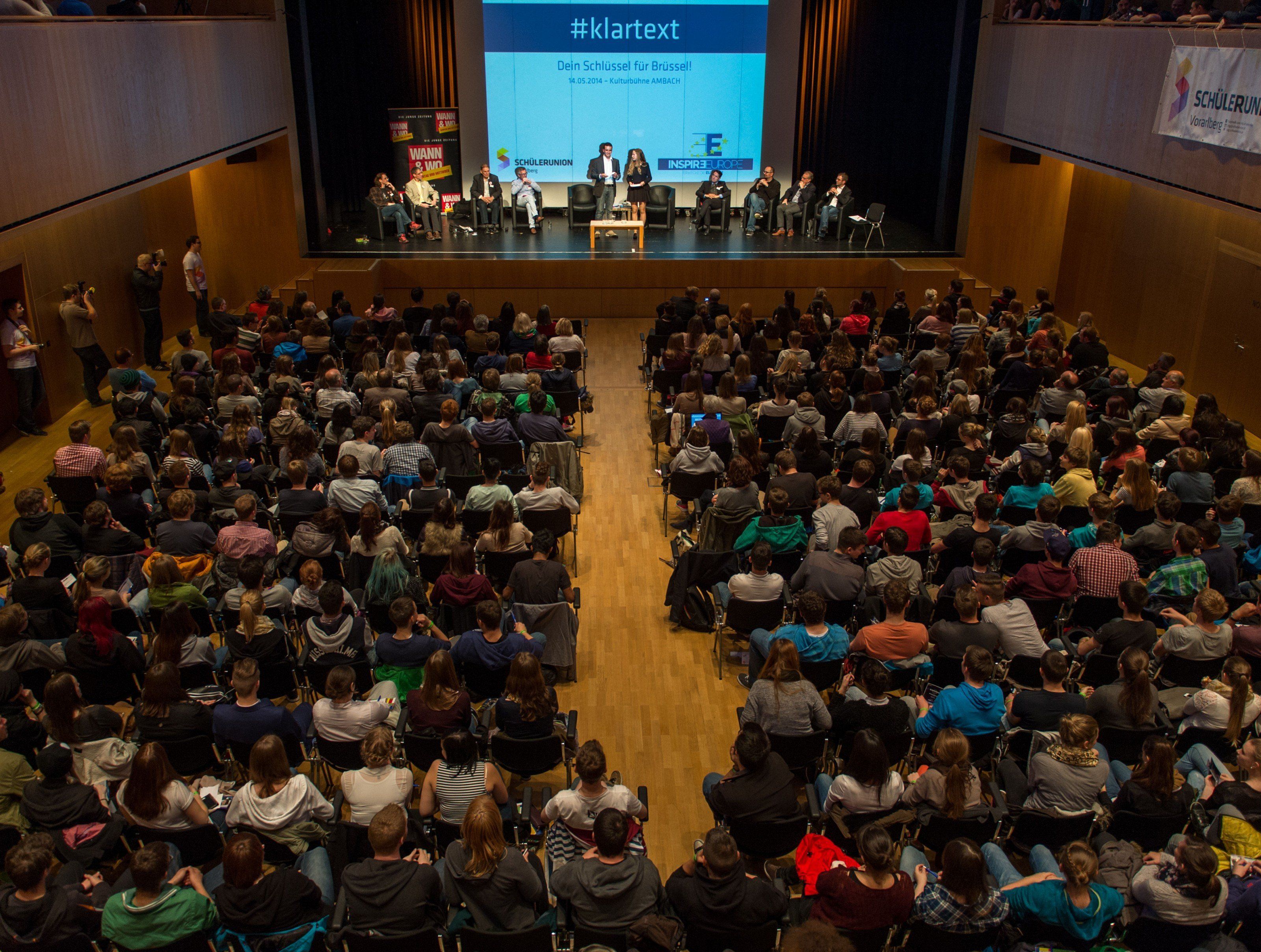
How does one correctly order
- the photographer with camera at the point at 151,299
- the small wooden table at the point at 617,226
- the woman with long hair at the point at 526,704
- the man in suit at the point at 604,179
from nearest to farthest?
the woman with long hair at the point at 526,704, the photographer with camera at the point at 151,299, the small wooden table at the point at 617,226, the man in suit at the point at 604,179

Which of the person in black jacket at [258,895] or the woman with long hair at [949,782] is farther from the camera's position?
the woman with long hair at [949,782]

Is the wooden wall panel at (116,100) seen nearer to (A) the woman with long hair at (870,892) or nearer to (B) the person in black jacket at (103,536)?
(B) the person in black jacket at (103,536)

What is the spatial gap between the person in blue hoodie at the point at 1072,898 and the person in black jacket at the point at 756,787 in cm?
92

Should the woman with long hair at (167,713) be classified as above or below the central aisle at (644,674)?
above

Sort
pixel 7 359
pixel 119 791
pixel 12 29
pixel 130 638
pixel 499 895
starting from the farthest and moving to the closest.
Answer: pixel 7 359, pixel 12 29, pixel 130 638, pixel 119 791, pixel 499 895

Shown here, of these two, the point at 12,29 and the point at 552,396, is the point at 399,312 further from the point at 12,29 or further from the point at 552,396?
the point at 12,29

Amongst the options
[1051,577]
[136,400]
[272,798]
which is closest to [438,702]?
[272,798]

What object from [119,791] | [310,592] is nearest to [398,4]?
[310,592]

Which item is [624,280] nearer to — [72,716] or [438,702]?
[438,702]

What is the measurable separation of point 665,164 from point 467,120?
11.2 feet

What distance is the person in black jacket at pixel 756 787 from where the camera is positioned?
4.31m

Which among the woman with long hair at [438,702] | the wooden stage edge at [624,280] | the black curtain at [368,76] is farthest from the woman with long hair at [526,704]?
the black curtain at [368,76]

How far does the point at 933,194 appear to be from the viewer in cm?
1659

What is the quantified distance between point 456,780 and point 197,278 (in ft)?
34.1
